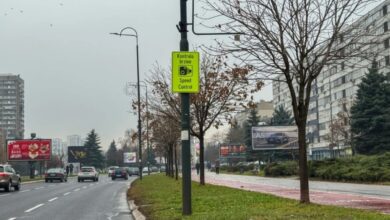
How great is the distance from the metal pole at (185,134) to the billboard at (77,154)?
102 meters

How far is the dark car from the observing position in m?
67.2

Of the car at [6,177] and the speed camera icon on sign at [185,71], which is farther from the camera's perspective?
the car at [6,177]

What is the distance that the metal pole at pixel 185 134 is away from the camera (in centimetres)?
1339

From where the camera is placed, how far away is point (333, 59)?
48.8ft

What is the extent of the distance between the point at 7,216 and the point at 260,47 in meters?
9.39

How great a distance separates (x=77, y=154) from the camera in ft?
373

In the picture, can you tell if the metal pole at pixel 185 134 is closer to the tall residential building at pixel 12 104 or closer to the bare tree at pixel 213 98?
the bare tree at pixel 213 98

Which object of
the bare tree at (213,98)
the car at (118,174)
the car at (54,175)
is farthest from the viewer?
the car at (118,174)

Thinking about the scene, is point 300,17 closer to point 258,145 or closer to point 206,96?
point 206,96

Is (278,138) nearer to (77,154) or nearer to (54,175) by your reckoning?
(54,175)

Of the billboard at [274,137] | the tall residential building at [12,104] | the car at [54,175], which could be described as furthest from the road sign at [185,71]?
the tall residential building at [12,104]

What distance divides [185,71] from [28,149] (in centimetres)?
6741

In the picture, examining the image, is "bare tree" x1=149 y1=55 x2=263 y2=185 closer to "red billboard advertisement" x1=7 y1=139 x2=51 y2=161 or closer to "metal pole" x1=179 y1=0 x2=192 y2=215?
"metal pole" x1=179 y1=0 x2=192 y2=215

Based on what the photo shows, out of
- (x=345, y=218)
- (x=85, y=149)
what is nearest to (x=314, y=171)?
(x=345, y=218)
